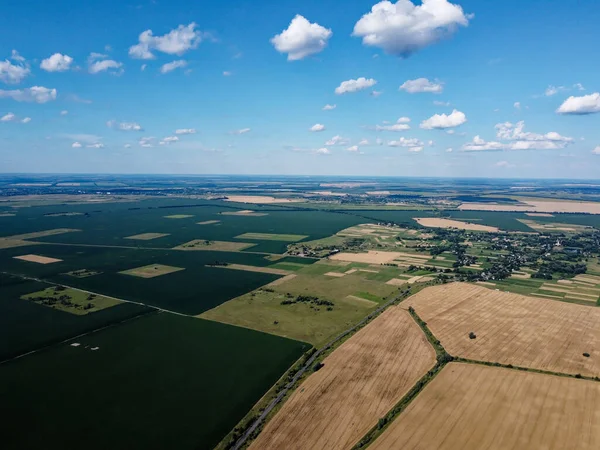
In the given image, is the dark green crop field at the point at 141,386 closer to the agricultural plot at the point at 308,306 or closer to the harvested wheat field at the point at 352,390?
the agricultural plot at the point at 308,306

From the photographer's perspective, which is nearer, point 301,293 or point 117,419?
point 117,419

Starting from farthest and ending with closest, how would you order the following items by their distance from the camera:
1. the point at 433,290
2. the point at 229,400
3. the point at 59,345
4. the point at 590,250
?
the point at 590,250, the point at 433,290, the point at 59,345, the point at 229,400

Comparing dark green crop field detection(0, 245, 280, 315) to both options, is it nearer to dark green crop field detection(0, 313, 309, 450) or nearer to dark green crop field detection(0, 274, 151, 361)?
dark green crop field detection(0, 274, 151, 361)

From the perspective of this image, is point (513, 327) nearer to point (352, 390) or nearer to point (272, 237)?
point (352, 390)

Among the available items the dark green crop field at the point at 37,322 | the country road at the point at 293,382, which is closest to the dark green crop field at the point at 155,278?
the dark green crop field at the point at 37,322

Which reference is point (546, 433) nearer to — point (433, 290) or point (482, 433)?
point (482, 433)

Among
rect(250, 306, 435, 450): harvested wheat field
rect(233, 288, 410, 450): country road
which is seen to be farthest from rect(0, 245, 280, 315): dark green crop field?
rect(250, 306, 435, 450): harvested wheat field

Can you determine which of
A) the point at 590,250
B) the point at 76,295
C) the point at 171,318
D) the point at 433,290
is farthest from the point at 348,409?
the point at 590,250
